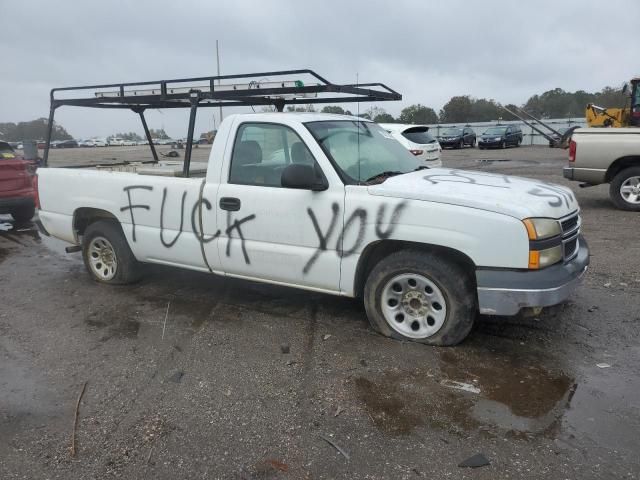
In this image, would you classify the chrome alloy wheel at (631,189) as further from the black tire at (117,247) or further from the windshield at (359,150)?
the black tire at (117,247)

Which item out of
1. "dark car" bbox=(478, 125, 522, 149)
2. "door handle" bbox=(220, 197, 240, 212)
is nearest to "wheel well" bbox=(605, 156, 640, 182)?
"door handle" bbox=(220, 197, 240, 212)

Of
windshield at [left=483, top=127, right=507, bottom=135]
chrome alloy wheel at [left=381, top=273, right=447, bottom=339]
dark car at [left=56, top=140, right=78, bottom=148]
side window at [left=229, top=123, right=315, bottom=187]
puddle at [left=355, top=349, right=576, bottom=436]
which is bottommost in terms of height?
puddle at [left=355, top=349, right=576, bottom=436]

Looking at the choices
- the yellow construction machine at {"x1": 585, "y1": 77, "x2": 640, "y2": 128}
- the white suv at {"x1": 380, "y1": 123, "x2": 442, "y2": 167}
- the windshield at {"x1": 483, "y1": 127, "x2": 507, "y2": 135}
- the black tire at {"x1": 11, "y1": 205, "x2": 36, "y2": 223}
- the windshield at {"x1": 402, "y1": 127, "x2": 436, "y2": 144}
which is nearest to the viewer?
the black tire at {"x1": 11, "y1": 205, "x2": 36, "y2": 223}

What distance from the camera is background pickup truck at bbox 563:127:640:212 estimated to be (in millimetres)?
9055

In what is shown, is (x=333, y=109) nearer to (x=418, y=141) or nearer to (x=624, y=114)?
(x=418, y=141)

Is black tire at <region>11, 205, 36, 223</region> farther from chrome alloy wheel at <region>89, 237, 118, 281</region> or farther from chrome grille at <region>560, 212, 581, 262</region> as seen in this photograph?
chrome grille at <region>560, 212, 581, 262</region>

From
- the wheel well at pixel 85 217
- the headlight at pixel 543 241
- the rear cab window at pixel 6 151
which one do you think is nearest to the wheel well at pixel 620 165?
the headlight at pixel 543 241

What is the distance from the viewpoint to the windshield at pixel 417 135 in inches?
502

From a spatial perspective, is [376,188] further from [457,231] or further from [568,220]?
[568,220]

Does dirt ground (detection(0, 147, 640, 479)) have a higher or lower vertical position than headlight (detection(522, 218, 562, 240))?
lower

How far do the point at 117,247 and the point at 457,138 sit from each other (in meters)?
32.2

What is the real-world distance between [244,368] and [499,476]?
1881mm

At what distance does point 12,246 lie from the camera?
8.03 metres

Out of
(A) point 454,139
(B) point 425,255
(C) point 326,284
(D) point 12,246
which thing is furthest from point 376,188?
(A) point 454,139
